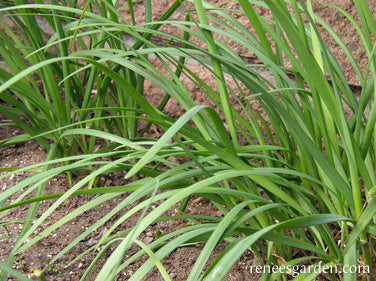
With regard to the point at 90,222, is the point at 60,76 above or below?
above

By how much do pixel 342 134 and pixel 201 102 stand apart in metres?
0.67

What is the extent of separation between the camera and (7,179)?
47.5 inches

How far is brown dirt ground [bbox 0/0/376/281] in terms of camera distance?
96 cm

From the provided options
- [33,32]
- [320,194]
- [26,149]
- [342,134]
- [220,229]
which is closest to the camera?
[220,229]

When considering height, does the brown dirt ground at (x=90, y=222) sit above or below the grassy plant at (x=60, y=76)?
below

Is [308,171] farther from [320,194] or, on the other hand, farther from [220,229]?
[220,229]

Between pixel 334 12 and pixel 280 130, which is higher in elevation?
pixel 334 12

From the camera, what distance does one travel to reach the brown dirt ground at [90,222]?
0.96 metres

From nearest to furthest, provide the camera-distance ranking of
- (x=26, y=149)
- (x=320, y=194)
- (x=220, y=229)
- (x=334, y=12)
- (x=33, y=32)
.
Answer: (x=220, y=229)
(x=320, y=194)
(x=33, y=32)
(x=334, y=12)
(x=26, y=149)

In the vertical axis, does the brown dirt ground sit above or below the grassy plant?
below

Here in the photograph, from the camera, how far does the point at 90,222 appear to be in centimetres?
108

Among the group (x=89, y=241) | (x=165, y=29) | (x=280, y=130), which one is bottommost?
(x=89, y=241)

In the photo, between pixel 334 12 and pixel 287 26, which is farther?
pixel 334 12

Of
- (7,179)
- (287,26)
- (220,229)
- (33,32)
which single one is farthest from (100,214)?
(287,26)
